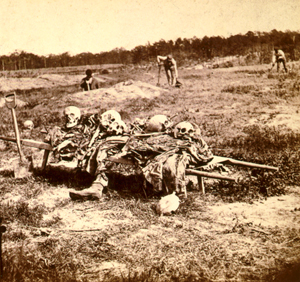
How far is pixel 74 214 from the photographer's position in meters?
4.08

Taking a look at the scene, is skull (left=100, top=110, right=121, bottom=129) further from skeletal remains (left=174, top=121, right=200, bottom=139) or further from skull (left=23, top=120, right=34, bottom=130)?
skull (left=23, top=120, right=34, bottom=130)

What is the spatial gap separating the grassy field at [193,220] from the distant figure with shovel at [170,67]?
1.57m

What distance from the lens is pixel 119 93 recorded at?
8.43 metres

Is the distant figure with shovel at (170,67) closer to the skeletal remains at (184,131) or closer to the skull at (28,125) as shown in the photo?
the skeletal remains at (184,131)

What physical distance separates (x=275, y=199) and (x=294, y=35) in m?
2.16

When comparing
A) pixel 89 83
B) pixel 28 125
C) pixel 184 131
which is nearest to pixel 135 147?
pixel 184 131

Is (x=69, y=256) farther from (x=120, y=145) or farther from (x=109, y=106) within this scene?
(x=109, y=106)

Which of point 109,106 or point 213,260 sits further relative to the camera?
point 109,106

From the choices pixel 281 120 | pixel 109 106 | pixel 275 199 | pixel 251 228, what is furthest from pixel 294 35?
pixel 109 106

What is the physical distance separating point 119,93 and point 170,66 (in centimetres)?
173

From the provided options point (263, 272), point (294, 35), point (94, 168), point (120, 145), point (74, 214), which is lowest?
point (263, 272)

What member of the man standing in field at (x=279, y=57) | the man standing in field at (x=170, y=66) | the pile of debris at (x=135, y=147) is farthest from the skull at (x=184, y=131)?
the man standing in field at (x=170, y=66)

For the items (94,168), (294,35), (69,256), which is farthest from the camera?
(94,168)

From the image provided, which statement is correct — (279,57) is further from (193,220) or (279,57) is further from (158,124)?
(193,220)
